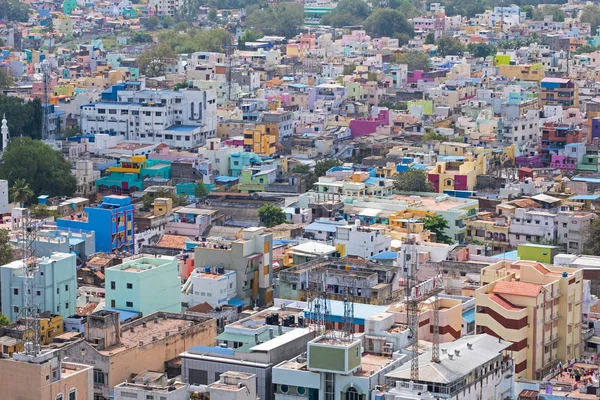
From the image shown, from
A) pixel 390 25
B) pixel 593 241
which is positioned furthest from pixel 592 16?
pixel 593 241

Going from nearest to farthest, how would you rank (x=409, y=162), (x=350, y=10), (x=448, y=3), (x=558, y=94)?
(x=409, y=162)
(x=558, y=94)
(x=350, y=10)
(x=448, y=3)

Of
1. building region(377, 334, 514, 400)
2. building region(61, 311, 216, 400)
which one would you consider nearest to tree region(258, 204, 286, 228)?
building region(61, 311, 216, 400)

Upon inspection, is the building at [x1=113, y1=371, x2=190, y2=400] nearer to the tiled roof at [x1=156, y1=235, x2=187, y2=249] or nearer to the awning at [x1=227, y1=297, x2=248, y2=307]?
the awning at [x1=227, y1=297, x2=248, y2=307]

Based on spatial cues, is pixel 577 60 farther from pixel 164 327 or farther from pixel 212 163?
pixel 164 327

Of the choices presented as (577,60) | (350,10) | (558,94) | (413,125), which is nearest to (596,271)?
(413,125)

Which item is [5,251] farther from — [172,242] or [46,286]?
[172,242]

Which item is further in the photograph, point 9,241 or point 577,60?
point 577,60

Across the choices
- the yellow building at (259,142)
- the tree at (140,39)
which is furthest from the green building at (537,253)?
the tree at (140,39)
